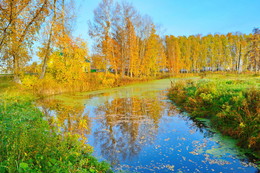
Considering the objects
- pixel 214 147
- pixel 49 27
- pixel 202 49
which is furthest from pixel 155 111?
pixel 202 49

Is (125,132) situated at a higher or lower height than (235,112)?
lower

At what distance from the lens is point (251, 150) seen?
505cm

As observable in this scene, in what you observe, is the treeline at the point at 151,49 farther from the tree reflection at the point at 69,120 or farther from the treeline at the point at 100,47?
the tree reflection at the point at 69,120

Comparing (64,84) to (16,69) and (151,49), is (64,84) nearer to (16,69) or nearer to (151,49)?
(16,69)

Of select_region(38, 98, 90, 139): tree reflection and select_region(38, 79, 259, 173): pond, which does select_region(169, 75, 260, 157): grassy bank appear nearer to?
select_region(38, 79, 259, 173): pond

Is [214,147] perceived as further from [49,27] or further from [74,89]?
[49,27]

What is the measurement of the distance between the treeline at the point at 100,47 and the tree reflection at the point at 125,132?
27.6ft

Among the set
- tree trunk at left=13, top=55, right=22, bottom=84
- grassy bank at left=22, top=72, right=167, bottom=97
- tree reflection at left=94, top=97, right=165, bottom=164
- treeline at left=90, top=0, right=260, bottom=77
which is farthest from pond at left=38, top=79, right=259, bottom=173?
treeline at left=90, top=0, right=260, bottom=77

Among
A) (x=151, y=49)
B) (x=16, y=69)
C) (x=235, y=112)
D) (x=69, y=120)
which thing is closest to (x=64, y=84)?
(x=16, y=69)

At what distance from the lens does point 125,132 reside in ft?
22.5

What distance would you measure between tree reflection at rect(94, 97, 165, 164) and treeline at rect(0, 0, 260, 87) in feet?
27.6

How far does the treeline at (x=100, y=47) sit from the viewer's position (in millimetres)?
13582

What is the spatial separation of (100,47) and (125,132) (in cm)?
2342

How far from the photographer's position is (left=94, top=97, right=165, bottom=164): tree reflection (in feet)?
17.5
